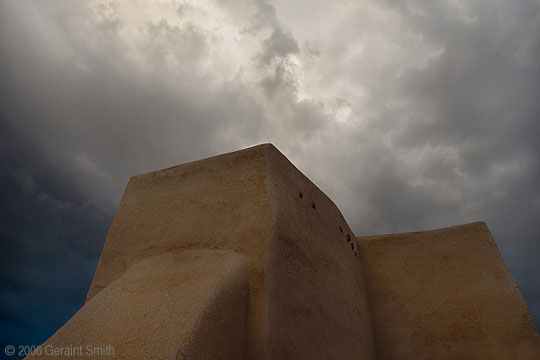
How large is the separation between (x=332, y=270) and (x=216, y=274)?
1.82 meters

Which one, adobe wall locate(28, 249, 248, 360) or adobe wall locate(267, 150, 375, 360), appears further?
adobe wall locate(267, 150, 375, 360)

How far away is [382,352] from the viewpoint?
4.88 metres

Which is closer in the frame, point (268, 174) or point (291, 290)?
point (291, 290)

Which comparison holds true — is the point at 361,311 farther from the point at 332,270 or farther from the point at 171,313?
the point at 171,313

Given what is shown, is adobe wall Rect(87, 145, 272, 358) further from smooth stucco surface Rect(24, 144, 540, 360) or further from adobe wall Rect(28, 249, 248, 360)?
adobe wall Rect(28, 249, 248, 360)

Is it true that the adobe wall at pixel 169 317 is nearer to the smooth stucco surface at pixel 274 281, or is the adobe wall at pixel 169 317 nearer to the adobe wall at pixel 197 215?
the smooth stucco surface at pixel 274 281

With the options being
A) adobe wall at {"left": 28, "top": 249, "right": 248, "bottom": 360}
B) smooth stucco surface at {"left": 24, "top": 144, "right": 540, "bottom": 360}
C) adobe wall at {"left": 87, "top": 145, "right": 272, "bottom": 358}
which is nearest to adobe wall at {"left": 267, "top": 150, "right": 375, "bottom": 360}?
smooth stucco surface at {"left": 24, "top": 144, "right": 540, "bottom": 360}

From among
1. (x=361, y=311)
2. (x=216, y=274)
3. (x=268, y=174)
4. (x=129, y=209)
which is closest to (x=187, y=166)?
(x=129, y=209)

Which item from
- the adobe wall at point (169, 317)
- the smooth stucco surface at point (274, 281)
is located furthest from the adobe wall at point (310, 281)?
the adobe wall at point (169, 317)

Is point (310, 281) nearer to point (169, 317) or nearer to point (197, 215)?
point (197, 215)

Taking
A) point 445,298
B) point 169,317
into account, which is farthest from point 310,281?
point 445,298

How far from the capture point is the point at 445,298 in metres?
4.94

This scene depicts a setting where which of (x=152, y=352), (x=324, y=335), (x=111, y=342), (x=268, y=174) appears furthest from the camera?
(x=268, y=174)

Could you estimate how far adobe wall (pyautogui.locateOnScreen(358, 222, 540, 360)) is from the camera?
14.6 feet
